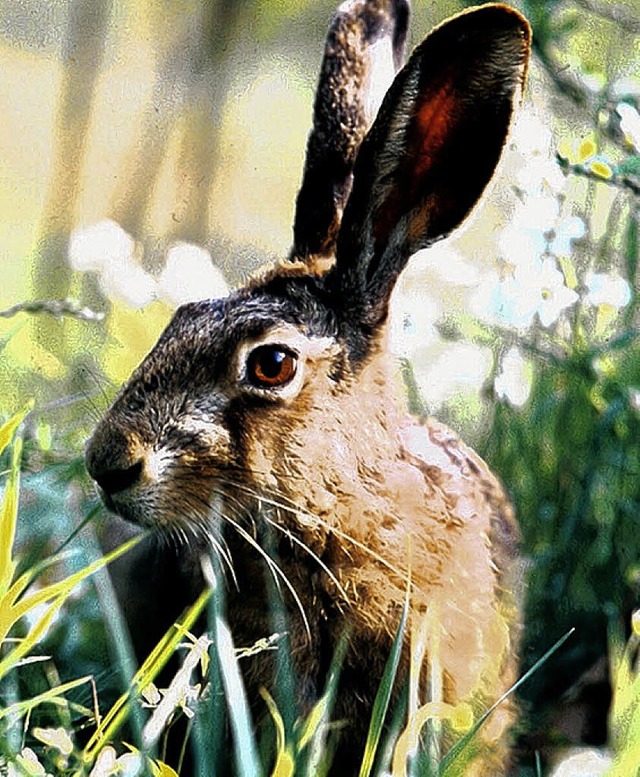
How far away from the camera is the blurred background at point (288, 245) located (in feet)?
7.95

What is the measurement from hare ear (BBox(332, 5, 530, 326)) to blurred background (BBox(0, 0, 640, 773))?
43cm

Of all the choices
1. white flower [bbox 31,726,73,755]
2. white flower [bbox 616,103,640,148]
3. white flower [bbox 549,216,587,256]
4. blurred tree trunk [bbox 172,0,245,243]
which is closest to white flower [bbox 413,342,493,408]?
white flower [bbox 549,216,587,256]

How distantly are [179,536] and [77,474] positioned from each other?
1.33 ft

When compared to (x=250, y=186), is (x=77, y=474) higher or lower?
lower

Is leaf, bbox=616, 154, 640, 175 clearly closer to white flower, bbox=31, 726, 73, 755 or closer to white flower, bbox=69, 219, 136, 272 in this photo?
white flower, bbox=69, 219, 136, 272

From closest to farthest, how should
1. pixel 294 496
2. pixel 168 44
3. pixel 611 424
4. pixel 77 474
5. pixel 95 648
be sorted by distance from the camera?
pixel 294 496 < pixel 77 474 < pixel 95 648 < pixel 611 424 < pixel 168 44

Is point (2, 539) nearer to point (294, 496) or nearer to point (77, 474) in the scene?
point (294, 496)

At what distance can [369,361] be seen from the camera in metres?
1.81

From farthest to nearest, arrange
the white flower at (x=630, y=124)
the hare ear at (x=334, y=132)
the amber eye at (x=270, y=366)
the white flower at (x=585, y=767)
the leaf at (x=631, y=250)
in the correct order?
the leaf at (x=631, y=250), the white flower at (x=630, y=124), the hare ear at (x=334, y=132), the amber eye at (x=270, y=366), the white flower at (x=585, y=767)

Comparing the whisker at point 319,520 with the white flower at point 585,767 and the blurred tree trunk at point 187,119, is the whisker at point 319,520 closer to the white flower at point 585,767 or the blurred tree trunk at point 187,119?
the white flower at point 585,767

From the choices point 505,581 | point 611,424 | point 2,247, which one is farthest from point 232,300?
point 2,247

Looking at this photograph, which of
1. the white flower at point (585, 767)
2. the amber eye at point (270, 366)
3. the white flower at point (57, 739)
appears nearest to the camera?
the white flower at point (57, 739)

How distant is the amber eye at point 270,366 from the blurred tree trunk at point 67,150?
1.07m

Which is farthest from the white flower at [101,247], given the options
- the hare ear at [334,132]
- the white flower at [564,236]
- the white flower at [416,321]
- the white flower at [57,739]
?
the white flower at [57,739]
